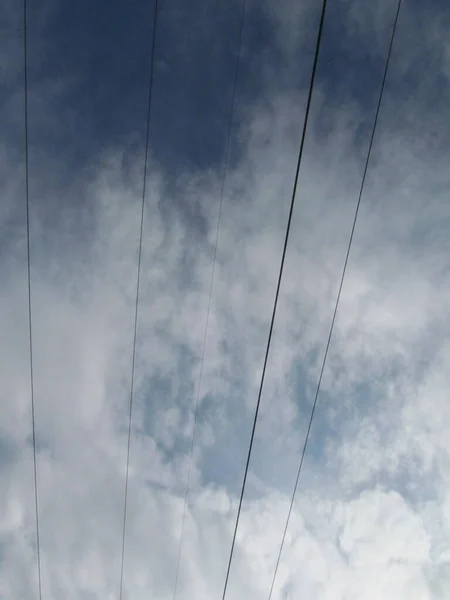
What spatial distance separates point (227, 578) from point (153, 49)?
11.7 meters

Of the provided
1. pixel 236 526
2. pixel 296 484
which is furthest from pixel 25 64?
pixel 296 484

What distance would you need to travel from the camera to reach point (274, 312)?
775 cm

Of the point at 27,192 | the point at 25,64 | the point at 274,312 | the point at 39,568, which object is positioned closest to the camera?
the point at 274,312

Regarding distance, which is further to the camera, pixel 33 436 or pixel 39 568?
pixel 39 568

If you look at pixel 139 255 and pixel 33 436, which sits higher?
pixel 139 255

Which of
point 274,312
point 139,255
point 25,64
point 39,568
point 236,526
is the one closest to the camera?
point 274,312

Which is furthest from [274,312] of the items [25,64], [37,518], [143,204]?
[37,518]

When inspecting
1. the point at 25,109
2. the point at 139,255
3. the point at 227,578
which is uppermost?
the point at 25,109

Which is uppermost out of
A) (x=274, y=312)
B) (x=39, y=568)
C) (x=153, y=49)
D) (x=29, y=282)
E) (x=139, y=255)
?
(x=153, y=49)

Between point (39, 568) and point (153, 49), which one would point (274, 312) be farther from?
point (39, 568)

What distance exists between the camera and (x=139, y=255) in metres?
13.1

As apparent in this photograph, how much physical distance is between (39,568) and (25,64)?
48.3 feet

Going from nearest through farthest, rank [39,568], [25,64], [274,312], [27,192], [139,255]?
[274,312], [25,64], [27,192], [139,255], [39,568]

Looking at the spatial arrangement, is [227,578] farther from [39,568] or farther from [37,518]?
[39,568]
